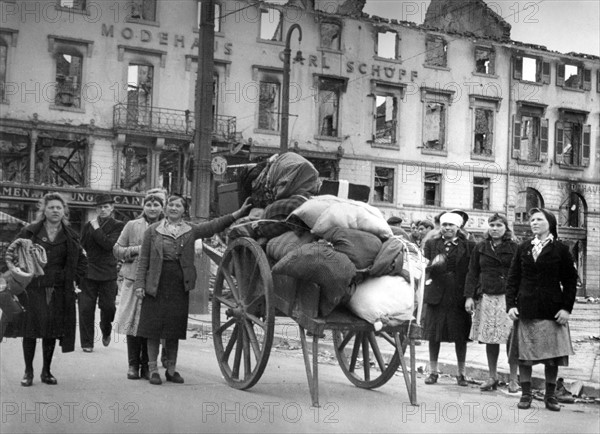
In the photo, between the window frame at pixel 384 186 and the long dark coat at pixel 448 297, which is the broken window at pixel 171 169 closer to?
the window frame at pixel 384 186

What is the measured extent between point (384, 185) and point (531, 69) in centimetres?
236

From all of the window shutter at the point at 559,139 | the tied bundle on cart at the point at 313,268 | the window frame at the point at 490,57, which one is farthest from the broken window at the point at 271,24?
the window shutter at the point at 559,139

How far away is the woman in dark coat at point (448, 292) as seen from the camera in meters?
7.98

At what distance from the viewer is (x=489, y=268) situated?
7.80 meters

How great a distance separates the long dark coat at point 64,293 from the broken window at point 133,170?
8.65 feet

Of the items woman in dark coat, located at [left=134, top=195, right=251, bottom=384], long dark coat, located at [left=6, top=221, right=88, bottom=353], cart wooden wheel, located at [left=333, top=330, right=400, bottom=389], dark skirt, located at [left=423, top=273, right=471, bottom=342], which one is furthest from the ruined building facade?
→ cart wooden wheel, located at [left=333, top=330, right=400, bottom=389]

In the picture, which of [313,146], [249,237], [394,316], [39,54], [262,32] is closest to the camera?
[394,316]

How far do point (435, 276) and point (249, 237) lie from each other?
2309 mm

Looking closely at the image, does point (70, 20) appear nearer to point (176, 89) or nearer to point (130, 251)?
point (176, 89)

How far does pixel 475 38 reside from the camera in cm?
954

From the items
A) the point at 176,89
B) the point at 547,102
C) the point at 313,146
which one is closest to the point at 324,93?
the point at 313,146

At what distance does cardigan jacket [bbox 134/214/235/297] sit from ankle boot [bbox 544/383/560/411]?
2990 millimetres

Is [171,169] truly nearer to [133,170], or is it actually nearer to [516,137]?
[133,170]

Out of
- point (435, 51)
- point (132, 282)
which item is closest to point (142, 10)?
point (132, 282)
